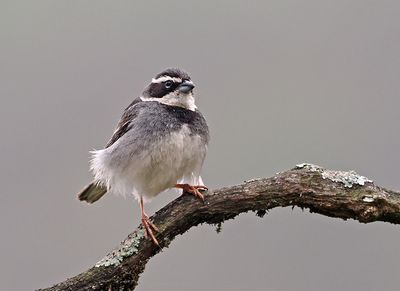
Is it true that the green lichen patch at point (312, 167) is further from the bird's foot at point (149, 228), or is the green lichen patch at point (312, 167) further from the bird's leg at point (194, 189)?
the bird's foot at point (149, 228)

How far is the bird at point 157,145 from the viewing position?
6926mm

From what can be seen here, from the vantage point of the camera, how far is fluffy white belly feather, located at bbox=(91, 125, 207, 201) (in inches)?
272

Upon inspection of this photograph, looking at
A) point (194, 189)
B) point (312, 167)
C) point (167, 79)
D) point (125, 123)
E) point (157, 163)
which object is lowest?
point (194, 189)

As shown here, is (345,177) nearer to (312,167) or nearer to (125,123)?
(312,167)

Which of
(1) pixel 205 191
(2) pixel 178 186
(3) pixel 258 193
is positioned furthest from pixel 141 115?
(3) pixel 258 193

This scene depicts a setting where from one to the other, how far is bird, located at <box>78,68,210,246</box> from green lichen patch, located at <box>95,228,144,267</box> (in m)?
0.59

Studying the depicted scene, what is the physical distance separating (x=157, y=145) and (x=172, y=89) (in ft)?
3.10

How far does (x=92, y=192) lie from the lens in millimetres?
8359

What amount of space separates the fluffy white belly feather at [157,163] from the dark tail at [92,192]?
0.90 metres

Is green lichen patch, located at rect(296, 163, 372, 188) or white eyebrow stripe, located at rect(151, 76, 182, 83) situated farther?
white eyebrow stripe, located at rect(151, 76, 182, 83)

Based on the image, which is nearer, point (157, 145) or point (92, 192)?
point (157, 145)

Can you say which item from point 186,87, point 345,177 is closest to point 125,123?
point 186,87

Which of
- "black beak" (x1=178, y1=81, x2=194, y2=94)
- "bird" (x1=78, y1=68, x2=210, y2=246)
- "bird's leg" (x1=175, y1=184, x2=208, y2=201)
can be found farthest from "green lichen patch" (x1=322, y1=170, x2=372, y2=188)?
"black beak" (x1=178, y1=81, x2=194, y2=94)

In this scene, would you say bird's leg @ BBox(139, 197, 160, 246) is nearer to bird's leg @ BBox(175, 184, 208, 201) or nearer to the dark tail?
bird's leg @ BBox(175, 184, 208, 201)
